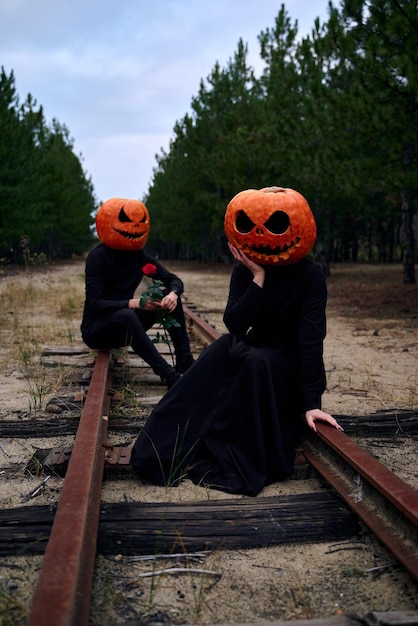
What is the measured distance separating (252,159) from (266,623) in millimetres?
24543

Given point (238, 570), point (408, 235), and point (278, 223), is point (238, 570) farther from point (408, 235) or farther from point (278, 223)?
point (408, 235)

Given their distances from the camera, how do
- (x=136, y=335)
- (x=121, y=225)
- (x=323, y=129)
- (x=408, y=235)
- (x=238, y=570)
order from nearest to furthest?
(x=238, y=570)
(x=136, y=335)
(x=121, y=225)
(x=323, y=129)
(x=408, y=235)

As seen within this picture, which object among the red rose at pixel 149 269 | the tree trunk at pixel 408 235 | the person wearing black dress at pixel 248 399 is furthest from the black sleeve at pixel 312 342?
the tree trunk at pixel 408 235

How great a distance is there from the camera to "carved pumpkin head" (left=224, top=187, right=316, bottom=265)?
311 centimetres

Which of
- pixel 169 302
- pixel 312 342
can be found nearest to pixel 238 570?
pixel 312 342

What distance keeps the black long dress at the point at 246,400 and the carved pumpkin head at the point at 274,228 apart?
5.3 inches

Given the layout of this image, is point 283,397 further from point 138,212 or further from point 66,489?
point 138,212

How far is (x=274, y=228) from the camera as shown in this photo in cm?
316

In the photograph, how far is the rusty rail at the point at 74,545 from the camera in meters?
1.47

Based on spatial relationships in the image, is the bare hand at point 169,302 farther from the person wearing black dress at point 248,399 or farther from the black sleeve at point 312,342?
the black sleeve at point 312,342

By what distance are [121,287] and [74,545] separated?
11.4 ft

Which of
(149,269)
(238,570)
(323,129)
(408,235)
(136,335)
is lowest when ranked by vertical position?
(238,570)

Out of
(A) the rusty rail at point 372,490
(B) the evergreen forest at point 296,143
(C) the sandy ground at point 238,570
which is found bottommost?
(C) the sandy ground at point 238,570

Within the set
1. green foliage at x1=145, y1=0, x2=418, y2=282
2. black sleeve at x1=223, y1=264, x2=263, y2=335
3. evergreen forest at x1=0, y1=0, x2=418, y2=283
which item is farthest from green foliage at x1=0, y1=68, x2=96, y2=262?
black sleeve at x1=223, y1=264, x2=263, y2=335
